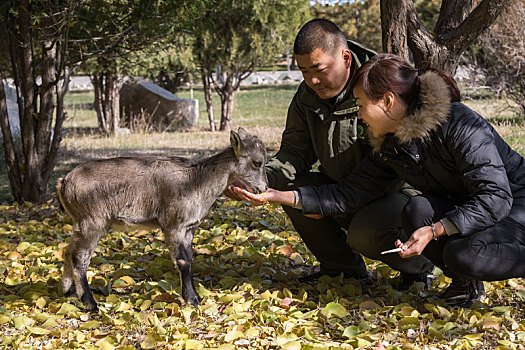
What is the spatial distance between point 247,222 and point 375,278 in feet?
7.11

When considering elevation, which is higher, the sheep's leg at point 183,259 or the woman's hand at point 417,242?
the woman's hand at point 417,242

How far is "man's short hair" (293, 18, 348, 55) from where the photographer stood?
414 centimetres

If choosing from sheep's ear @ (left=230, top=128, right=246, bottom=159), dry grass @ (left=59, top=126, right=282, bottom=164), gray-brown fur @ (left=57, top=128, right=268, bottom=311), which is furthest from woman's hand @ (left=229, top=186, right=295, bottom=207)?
dry grass @ (left=59, top=126, right=282, bottom=164)

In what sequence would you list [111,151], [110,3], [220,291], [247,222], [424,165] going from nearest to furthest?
[424,165], [220,291], [247,222], [110,3], [111,151]

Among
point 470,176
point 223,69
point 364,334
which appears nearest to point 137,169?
point 364,334

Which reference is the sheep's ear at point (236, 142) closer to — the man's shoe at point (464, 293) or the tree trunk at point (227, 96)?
the man's shoe at point (464, 293)

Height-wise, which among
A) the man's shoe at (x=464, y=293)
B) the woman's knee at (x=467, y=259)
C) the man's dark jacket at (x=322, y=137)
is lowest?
the man's shoe at (x=464, y=293)

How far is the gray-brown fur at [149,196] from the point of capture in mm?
4012

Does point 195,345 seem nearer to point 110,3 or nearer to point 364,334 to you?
point 364,334

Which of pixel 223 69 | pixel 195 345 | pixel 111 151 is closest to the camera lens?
pixel 195 345

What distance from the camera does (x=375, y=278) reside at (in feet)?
15.3

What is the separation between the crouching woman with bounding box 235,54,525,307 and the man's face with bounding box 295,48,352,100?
45 centimetres

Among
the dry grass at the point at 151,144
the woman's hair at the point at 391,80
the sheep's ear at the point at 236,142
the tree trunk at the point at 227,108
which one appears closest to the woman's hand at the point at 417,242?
the woman's hair at the point at 391,80

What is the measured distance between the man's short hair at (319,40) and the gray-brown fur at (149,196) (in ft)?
2.31
